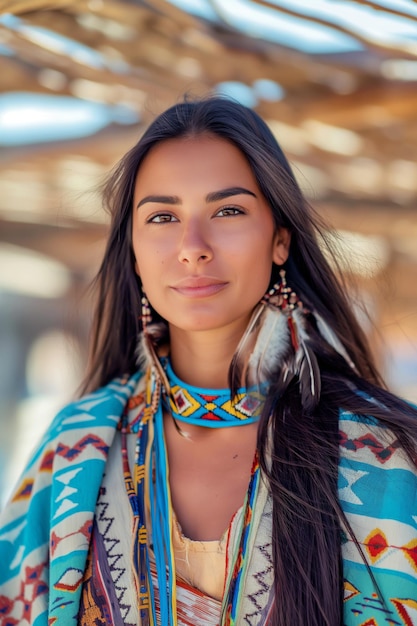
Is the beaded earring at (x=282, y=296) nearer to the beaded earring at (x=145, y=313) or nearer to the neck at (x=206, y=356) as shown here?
the neck at (x=206, y=356)

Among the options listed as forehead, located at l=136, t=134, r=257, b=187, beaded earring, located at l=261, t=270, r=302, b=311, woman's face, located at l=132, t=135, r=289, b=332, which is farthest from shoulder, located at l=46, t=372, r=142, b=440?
forehead, located at l=136, t=134, r=257, b=187

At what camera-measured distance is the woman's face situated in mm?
1957

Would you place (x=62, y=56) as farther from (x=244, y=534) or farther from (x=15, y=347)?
(x=15, y=347)

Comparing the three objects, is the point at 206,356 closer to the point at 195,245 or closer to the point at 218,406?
the point at 218,406

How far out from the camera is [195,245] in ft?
6.33

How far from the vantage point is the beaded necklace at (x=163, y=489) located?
186cm

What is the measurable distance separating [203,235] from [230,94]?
0.60m

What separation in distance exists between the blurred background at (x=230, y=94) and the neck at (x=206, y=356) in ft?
1.53

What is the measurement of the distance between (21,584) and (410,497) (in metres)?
0.97

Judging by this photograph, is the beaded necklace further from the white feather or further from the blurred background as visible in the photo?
the blurred background

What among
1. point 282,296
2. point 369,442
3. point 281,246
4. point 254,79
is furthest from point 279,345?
point 254,79

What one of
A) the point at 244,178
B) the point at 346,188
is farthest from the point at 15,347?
the point at 244,178

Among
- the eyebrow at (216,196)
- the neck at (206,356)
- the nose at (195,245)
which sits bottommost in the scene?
the neck at (206,356)

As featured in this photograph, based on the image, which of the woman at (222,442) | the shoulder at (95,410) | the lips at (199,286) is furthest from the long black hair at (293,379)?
the lips at (199,286)
